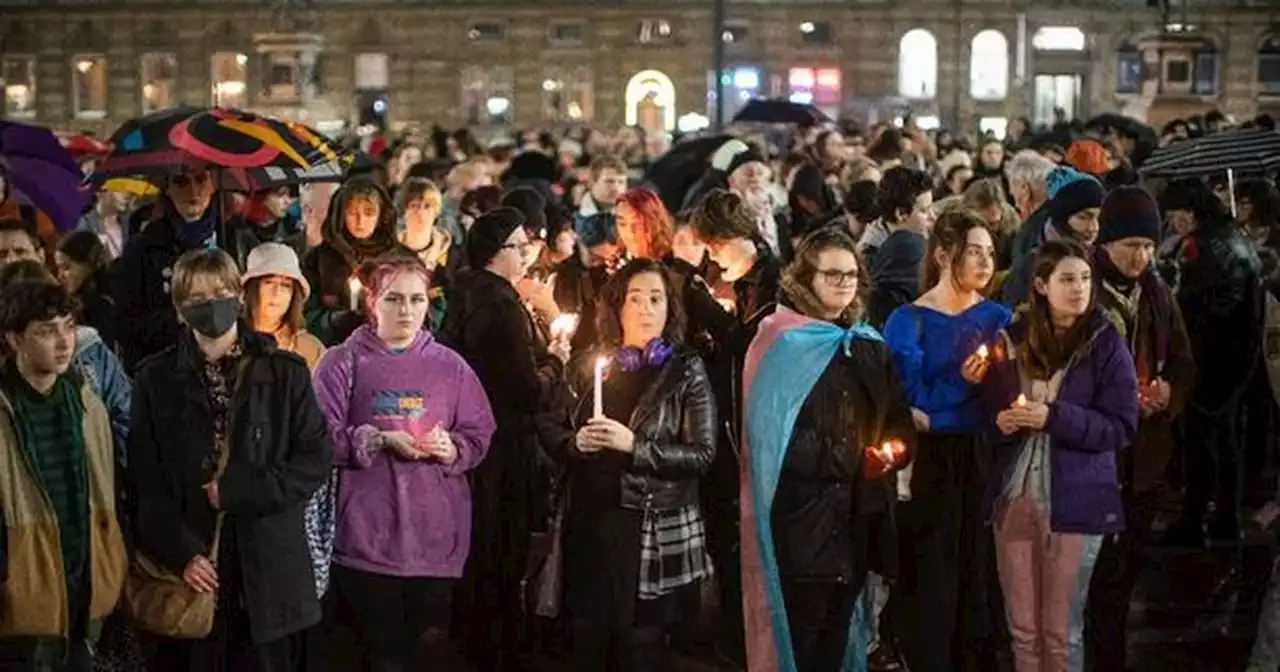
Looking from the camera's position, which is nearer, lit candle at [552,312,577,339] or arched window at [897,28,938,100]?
lit candle at [552,312,577,339]

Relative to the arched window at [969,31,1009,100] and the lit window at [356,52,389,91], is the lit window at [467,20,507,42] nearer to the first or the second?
the lit window at [356,52,389,91]

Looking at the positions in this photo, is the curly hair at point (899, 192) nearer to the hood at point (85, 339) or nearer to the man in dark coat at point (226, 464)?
the man in dark coat at point (226, 464)

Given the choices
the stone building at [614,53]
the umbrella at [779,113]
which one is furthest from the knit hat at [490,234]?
the stone building at [614,53]

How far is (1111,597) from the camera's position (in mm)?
8016

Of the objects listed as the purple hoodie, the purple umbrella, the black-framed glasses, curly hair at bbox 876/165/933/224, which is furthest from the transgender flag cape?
the purple umbrella

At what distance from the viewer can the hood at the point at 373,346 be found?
7.33 metres

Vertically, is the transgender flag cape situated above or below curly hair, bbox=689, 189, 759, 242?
below

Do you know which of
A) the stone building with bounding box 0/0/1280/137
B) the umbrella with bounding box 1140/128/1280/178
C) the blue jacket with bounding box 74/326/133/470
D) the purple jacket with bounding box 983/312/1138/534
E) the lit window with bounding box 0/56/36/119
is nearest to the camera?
the blue jacket with bounding box 74/326/133/470

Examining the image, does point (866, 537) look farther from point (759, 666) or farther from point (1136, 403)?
point (1136, 403)

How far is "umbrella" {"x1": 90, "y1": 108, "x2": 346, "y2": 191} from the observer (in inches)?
379

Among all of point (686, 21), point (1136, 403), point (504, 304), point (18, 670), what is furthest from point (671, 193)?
point (686, 21)

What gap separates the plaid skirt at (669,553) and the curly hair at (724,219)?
2.27 metres

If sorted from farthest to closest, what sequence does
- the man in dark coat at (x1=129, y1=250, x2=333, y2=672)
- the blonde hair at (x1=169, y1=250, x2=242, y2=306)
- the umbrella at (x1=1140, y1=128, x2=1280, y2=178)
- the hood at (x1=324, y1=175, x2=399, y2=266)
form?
1. the umbrella at (x1=1140, y1=128, x2=1280, y2=178)
2. the hood at (x1=324, y1=175, x2=399, y2=266)
3. the blonde hair at (x1=169, y1=250, x2=242, y2=306)
4. the man in dark coat at (x1=129, y1=250, x2=333, y2=672)

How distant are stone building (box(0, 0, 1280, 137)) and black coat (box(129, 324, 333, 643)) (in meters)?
56.8
